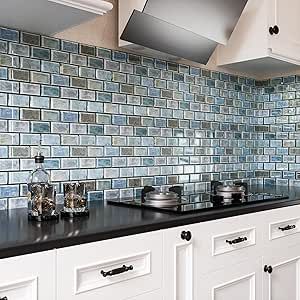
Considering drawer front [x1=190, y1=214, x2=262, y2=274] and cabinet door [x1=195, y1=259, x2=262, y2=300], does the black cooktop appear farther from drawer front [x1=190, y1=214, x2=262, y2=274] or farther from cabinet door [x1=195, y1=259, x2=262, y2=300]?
cabinet door [x1=195, y1=259, x2=262, y2=300]

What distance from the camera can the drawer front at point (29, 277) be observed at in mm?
1121

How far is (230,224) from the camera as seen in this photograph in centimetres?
184

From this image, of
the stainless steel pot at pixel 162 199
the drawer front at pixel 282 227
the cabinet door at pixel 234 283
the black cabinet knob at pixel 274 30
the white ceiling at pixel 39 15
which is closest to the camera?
the white ceiling at pixel 39 15

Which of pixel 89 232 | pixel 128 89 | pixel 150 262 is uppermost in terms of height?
pixel 128 89

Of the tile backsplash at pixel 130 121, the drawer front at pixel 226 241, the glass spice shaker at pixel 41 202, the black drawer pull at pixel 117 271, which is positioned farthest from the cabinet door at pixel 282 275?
the glass spice shaker at pixel 41 202

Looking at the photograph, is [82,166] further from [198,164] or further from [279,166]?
[279,166]

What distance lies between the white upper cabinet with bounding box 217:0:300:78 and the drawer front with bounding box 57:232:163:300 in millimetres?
1407

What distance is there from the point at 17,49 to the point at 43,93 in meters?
0.21

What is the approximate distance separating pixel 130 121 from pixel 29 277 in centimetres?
120

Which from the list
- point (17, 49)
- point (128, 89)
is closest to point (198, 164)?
point (128, 89)

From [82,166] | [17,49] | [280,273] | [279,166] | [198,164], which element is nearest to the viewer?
[17,49]

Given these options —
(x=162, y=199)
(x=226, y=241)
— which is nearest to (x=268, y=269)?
(x=226, y=241)

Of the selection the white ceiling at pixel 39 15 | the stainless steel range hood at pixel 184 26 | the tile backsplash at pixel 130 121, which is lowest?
the tile backsplash at pixel 130 121

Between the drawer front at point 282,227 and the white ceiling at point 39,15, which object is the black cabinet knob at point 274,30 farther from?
the white ceiling at point 39,15
